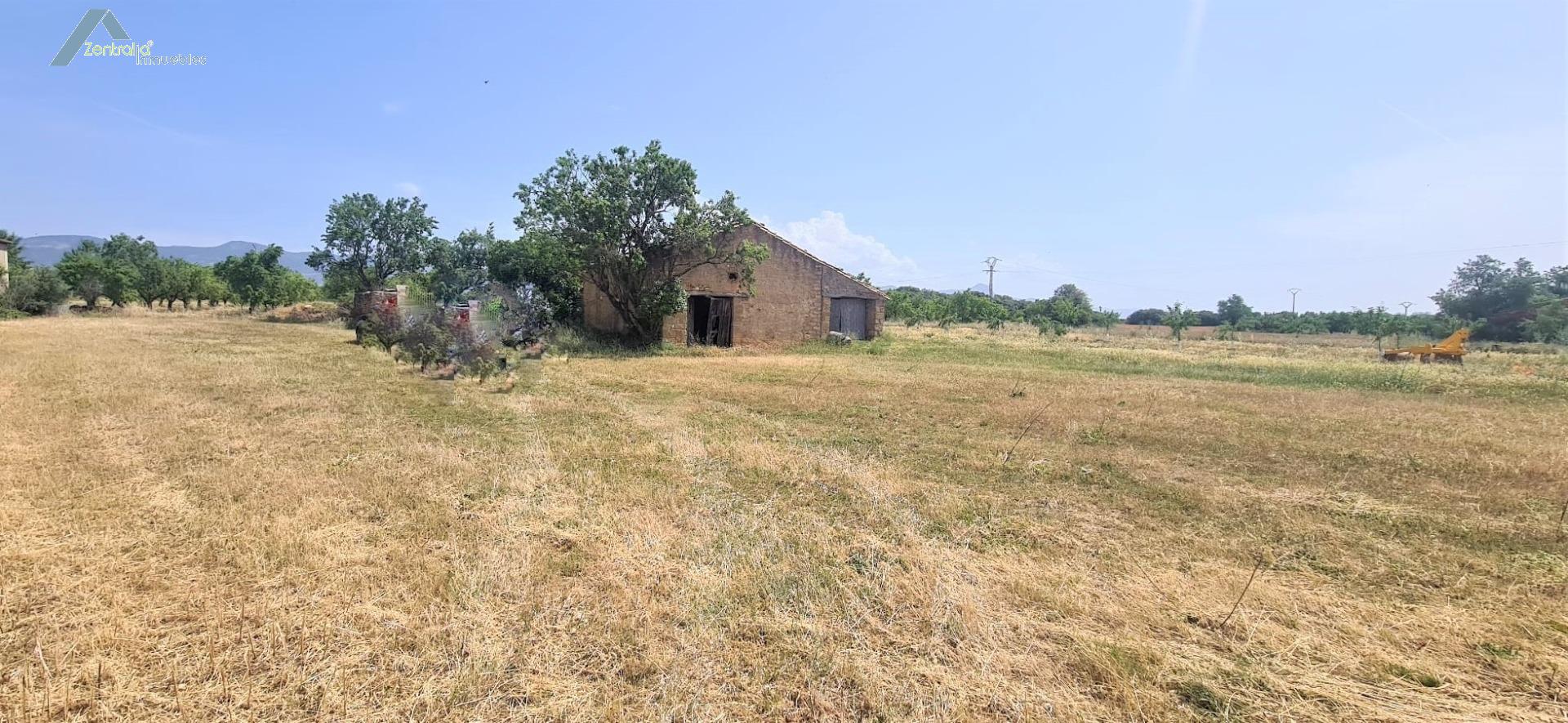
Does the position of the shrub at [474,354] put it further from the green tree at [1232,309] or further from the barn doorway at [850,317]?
the green tree at [1232,309]

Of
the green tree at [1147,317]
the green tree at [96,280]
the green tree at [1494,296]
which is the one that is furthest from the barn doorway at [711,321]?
the green tree at [1147,317]

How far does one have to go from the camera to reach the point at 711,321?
2139cm

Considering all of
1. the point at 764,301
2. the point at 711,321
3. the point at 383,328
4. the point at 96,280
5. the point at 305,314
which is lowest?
the point at 383,328

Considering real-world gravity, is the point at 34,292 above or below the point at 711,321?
above

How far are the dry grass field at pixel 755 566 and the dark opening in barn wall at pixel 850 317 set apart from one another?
14.7 m

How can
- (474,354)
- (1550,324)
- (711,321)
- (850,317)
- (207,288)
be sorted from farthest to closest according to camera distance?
(207,288), (1550,324), (850,317), (711,321), (474,354)

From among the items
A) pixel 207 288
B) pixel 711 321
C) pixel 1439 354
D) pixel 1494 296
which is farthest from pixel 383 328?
pixel 1494 296

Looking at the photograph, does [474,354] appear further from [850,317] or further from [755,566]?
[850,317]

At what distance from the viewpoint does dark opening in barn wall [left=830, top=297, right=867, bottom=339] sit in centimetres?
2317

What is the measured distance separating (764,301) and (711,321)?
6.37ft

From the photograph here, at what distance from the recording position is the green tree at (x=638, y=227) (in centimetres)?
1794

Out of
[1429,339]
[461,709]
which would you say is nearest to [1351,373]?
[461,709]

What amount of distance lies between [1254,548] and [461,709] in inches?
192

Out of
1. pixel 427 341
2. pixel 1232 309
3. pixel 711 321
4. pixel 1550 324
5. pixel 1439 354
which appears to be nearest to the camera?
pixel 427 341
